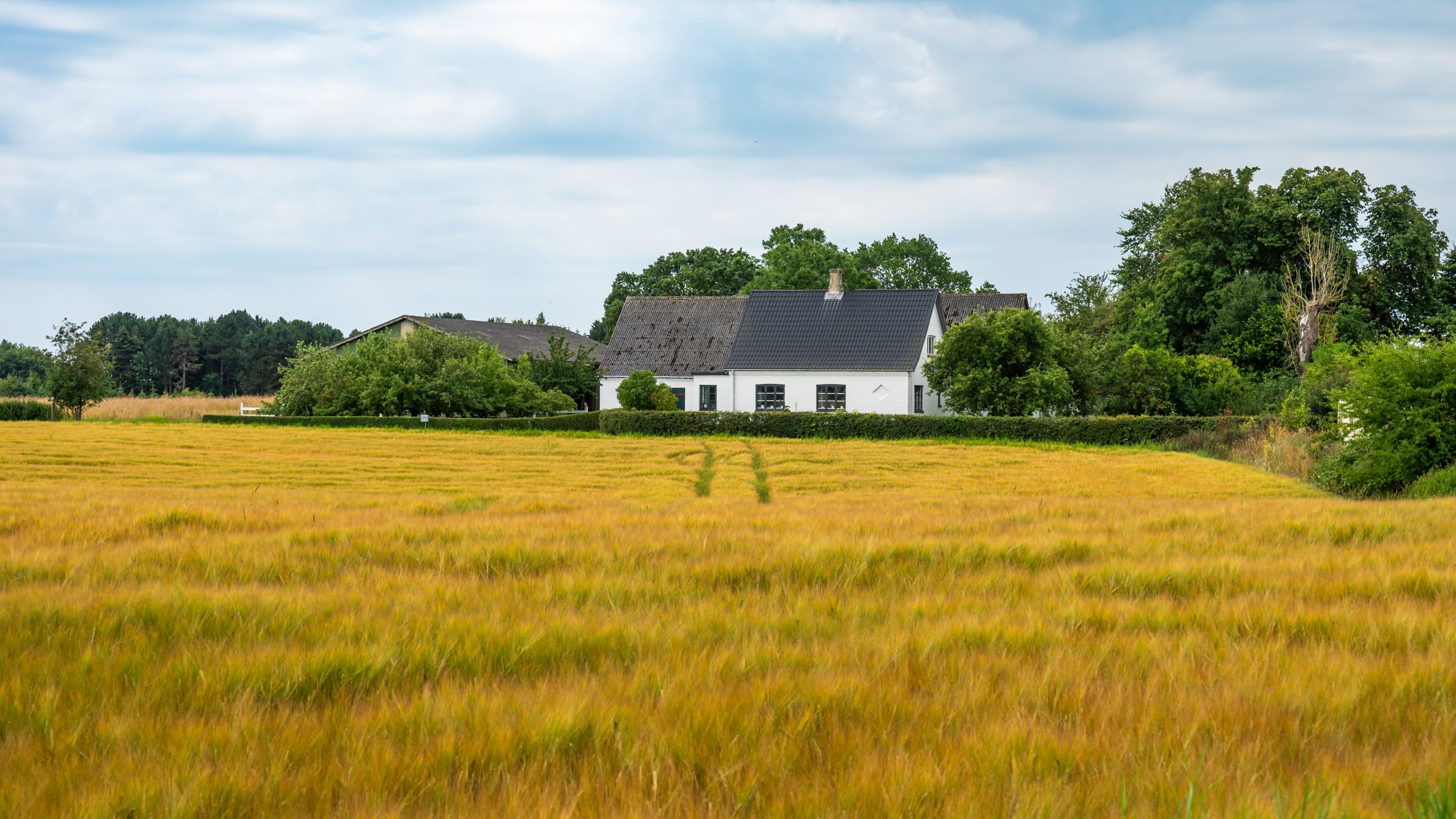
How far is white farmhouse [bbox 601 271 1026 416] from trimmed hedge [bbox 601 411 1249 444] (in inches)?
294

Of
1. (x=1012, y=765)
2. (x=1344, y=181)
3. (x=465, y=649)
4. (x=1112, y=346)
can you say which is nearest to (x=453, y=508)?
(x=465, y=649)

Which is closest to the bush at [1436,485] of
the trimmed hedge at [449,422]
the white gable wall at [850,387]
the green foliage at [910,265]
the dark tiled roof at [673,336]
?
the trimmed hedge at [449,422]

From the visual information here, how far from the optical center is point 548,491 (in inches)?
677

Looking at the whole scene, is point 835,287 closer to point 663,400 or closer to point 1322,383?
point 663,400

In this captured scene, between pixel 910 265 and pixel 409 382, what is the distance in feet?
167

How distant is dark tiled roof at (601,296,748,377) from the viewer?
2156 inches

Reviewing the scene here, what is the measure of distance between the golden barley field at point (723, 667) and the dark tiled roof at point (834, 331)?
133 ft

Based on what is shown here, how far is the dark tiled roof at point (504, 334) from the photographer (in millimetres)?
65500

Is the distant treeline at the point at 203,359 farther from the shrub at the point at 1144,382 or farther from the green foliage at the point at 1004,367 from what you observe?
the shrub at the point at 1144,382

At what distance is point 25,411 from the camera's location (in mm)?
46938

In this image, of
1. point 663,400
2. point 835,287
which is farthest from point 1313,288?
point 663,400

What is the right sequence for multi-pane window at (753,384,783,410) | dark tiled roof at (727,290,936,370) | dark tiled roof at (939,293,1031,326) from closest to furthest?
dark tiled roof at (727,290,936,370)
multi-pane window at (753,384,783,410)
dark tiled roof at (939,293,1031,326)

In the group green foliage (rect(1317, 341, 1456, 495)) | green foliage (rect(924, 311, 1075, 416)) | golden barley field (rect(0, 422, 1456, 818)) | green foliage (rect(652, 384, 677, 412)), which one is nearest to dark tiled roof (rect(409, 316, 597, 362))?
green foliage (rect(652, 384, 677, 412))

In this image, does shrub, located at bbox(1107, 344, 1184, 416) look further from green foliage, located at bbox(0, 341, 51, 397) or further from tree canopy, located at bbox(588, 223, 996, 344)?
green foliage, located at bbox(0, 341, 51, 397)
